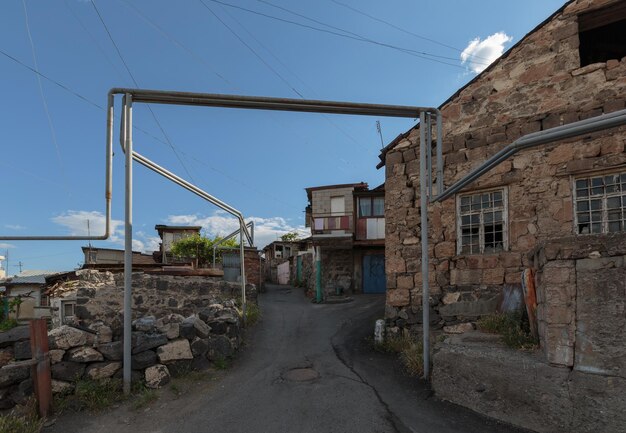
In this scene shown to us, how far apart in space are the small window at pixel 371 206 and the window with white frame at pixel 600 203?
41.8 ft

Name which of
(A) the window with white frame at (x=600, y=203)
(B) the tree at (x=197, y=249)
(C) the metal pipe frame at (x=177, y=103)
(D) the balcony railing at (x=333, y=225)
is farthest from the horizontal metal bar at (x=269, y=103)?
(B) the tree at (x=197, y=249)

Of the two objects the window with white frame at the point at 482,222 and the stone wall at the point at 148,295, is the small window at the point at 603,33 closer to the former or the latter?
the window with white frame at the point at 482,222

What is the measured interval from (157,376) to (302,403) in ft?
7.08

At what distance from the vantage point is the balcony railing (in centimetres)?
1928

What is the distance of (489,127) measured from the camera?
759 cm

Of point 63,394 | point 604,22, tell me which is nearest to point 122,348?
point 63,394

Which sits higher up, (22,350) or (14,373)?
(22,350)

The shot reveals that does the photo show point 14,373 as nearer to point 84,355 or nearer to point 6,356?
point 6,356

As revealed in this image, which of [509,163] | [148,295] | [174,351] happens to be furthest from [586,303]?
[148,295]

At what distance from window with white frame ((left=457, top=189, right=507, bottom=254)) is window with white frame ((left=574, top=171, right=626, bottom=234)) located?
46.2 inches

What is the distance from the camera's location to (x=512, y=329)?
16.6ft

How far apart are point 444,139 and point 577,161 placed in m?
2.43

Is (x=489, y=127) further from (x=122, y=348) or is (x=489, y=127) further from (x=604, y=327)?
(x=122, y=348)

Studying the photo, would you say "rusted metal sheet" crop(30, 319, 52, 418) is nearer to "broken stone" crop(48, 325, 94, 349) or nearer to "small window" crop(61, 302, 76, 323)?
A: "broken stone" crop(48, 325, 94, 349)
